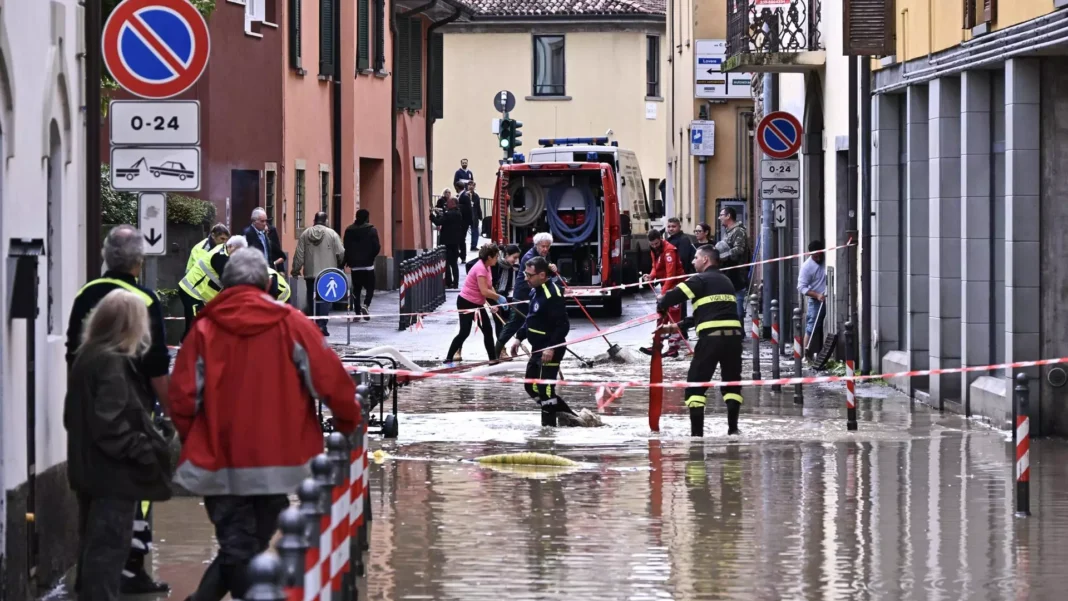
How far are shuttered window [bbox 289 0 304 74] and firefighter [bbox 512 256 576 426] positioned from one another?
1776 cm

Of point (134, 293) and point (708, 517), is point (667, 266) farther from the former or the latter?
point (134, 293)

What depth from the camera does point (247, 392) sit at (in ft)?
25.9

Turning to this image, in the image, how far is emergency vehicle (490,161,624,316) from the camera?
34.4 metres

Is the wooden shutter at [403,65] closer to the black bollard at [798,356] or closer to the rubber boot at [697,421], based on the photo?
the black bollard at [798,356]

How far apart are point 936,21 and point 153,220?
10.9m

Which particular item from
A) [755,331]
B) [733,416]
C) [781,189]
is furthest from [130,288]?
[781,189]

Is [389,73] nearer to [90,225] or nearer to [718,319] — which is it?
[718,319]

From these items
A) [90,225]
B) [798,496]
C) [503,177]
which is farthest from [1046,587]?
[503,177]

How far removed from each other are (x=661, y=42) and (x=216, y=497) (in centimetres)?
6352

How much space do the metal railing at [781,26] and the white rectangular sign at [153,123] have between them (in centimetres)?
1676

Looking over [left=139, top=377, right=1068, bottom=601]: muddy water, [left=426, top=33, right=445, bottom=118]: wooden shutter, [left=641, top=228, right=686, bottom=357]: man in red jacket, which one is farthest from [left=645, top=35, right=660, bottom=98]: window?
[left=139, top=377, right=1068, bottom=601]: muddy water

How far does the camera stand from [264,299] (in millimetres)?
8016

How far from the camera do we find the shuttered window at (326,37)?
37.8m

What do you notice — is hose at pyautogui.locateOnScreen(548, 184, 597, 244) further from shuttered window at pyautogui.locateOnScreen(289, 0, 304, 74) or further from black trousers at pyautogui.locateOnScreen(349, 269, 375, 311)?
shuttered window at pyautogui.locateOnScreen(289, 0, 304, 74)
